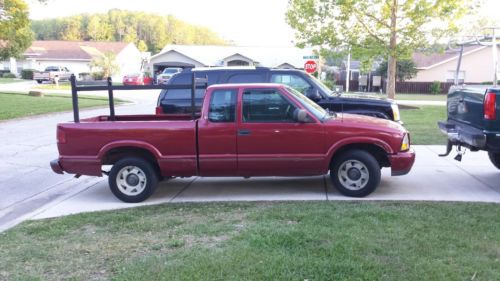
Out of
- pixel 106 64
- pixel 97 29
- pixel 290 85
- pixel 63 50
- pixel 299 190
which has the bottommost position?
pixel 299 190

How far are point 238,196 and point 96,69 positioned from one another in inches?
2077

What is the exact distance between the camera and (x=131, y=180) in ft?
23.9

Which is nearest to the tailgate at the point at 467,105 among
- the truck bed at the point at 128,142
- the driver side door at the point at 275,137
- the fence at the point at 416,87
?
the driver side door at the point at 275,137

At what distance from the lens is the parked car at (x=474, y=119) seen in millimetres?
6781

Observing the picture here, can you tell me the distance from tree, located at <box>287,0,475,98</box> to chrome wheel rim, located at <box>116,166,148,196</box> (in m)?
15.9

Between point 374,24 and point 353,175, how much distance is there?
16.8 meters

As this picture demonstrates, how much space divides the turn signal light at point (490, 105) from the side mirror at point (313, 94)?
12.5 feet

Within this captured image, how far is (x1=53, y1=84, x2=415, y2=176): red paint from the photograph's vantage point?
7094 mm

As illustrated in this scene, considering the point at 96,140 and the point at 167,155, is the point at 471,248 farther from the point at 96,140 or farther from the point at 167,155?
the point at 96,140

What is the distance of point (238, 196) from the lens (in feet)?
24.4

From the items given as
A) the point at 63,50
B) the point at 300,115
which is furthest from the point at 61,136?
the point at 63,50

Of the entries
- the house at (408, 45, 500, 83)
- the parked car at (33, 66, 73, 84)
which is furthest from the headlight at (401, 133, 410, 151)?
the parked car at (33, 66, 73, 84)

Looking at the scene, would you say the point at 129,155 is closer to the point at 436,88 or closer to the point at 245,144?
the point at 245,144

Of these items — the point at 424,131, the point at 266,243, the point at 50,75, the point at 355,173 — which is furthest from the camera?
the point at 50,75
